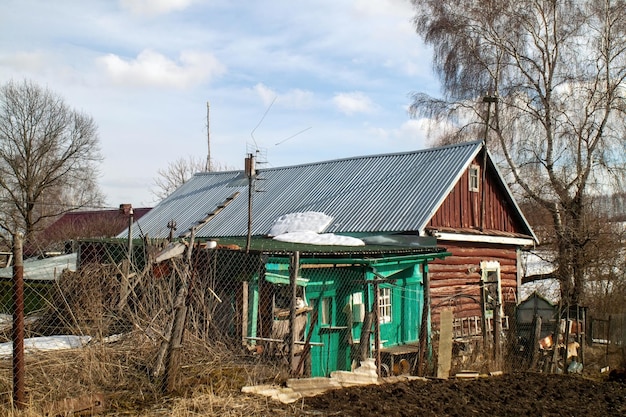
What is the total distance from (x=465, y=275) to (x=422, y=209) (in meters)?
3.16

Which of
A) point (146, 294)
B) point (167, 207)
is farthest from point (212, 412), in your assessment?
point (167, 207)

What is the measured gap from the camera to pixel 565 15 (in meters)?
24.8

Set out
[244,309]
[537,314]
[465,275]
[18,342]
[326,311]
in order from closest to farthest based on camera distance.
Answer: [18,342]
[244,309]
[326,311]
[537,314]
[465,275]

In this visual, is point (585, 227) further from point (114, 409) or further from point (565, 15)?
point (114, 409)

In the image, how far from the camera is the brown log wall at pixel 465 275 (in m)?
17.9

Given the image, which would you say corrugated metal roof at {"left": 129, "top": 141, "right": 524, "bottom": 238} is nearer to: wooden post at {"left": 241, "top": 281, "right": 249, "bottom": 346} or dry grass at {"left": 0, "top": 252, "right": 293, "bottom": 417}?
wooden post at {"left": 241, "top": 281, "right": 249, "bottom": 346}

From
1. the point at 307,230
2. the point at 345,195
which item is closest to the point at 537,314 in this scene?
the point at 345,195

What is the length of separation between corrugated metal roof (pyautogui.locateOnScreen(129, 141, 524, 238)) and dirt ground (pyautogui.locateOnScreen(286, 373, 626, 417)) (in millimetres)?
6722

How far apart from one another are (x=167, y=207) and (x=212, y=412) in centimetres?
1921

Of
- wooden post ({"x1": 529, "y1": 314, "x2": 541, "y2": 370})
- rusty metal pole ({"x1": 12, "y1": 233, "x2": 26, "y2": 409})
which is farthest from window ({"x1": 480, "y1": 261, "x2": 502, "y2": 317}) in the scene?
rusty metal pole ({"x1": 12, "y1": 233, "x2": 26, "y2": 409})

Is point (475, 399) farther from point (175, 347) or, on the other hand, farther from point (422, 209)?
point (422, 209)

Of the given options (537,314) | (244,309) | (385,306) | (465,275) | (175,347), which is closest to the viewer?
(175,347)

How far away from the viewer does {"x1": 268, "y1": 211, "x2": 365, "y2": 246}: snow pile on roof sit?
16.2 m

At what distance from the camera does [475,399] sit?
8.62 metres
